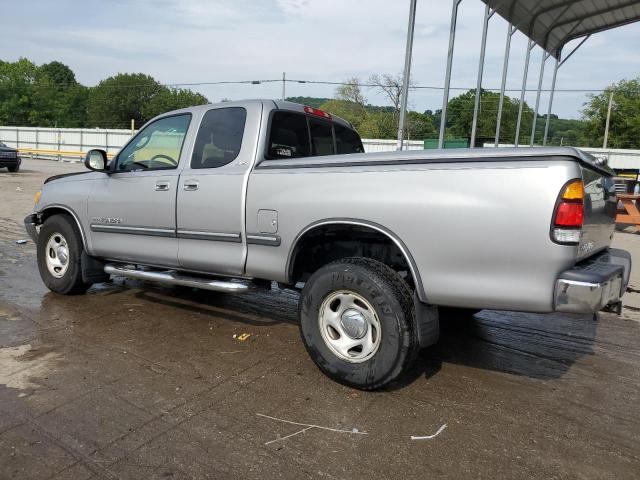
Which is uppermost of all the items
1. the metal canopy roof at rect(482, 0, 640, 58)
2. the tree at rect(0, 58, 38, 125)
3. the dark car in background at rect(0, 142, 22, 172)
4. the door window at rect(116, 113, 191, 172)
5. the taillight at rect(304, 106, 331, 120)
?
the tree at rect(0, 58, 38, 125)

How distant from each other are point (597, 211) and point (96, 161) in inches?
173

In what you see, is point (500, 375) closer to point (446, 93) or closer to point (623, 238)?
point (446, 93)

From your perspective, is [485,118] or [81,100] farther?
[81,100]

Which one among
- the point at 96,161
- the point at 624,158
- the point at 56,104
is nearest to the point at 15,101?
the point at 56,104

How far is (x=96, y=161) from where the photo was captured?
16.7ft

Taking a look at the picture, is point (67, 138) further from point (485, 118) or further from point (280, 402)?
point (485, 118)

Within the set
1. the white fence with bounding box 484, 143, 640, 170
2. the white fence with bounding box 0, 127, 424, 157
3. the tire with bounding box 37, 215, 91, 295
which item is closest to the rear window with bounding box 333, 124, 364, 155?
the tire with bounding box 37, 215, 91, 295

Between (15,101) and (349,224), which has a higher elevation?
(15,101)

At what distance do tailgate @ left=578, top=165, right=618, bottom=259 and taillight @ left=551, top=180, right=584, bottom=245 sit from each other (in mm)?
143

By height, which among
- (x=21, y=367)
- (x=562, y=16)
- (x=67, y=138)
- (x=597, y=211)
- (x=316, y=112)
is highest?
(x=562, y=16)

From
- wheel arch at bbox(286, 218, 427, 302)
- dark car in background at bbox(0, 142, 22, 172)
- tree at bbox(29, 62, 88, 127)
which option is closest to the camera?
wheel arch at bbox(286, 218, 427, 302)

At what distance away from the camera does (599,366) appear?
413cm

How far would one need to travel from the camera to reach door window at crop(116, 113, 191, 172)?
475cm

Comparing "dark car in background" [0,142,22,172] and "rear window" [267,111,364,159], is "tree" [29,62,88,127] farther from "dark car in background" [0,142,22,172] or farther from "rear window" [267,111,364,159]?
"rear window" [267,111,364,159]
